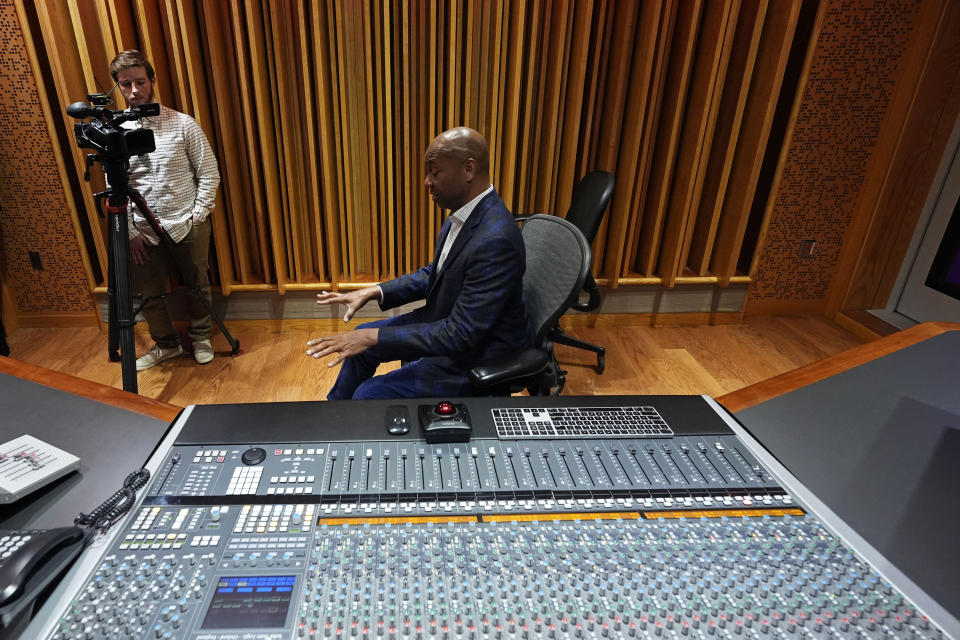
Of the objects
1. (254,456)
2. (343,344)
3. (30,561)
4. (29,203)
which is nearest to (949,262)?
(343,344)

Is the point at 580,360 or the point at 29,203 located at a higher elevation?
the point at 29,203

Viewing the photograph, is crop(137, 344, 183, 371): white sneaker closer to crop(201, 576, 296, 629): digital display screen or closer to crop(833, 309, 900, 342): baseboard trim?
crop(201, 576, 296, 629): digital display screen

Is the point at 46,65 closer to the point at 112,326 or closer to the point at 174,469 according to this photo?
the point at 112,326

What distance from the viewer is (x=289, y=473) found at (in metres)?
1.01

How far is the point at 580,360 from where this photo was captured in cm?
332

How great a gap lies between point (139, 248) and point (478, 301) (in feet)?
6.93

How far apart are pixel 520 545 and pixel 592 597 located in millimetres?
135

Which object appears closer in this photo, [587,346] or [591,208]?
[591,208]

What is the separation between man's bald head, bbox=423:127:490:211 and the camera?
158 centimetres

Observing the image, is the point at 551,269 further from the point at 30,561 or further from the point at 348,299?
the point at 30,561

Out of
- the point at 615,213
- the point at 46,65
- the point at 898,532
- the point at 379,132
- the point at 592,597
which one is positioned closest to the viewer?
the point at 592,597

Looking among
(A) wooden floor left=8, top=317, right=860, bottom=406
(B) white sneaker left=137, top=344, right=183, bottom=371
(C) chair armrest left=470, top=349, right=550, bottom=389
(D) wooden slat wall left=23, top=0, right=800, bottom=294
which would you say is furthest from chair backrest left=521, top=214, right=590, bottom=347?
(B) white sneaker left=137, top=344, right=183, bottom=371

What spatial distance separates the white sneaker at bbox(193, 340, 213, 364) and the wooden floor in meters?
0.04

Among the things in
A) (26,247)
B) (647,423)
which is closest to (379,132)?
(26,247)
